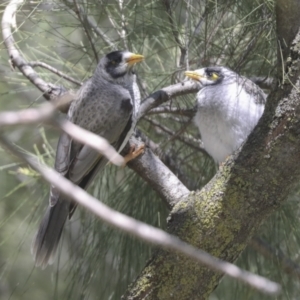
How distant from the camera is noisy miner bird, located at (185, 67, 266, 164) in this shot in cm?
253

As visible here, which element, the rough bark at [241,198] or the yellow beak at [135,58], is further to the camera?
the yellow beak at [135,58]

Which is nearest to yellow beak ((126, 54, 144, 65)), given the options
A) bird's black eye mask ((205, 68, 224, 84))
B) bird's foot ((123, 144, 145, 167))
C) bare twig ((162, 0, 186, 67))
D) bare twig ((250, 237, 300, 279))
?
bare twig ((162, 0, 186, 67))

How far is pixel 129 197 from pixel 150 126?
394 millimetres

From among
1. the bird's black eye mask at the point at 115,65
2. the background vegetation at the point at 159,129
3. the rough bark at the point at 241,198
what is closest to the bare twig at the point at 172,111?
the background vegetation at the point at 159,129

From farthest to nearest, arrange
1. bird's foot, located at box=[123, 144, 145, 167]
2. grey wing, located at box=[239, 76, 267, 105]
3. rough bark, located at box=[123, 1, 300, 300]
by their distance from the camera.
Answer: grey wing, located at box=[239, 76, 267, 105], bird's foot, located at box=[123, 144, 145, 167], rough bark, located at box=[123, 1, 300, 300]

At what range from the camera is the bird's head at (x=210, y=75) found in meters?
2.56

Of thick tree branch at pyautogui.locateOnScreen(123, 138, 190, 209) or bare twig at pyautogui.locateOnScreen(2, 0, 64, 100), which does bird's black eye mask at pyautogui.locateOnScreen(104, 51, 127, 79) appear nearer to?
bare twig at pyautogui.locateOnScreen(2, 0, 64, 100)

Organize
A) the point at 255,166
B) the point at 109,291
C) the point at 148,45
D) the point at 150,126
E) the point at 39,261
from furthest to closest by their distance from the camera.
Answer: the point at 148,45 < the point at 150,126 < the point at 109,291 < the point at 39,261 < the point at 255,166

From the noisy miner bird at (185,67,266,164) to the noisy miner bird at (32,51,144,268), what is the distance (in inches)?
10.7

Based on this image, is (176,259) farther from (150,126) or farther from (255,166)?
(150,126)

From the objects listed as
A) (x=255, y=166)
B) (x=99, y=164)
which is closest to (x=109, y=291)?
(x=99, y=164)

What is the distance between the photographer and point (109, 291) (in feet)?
8.25

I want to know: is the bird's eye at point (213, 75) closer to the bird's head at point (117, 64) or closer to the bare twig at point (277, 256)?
the bird's head at point (117, 64)

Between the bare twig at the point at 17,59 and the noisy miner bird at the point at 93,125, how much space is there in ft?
0.52
